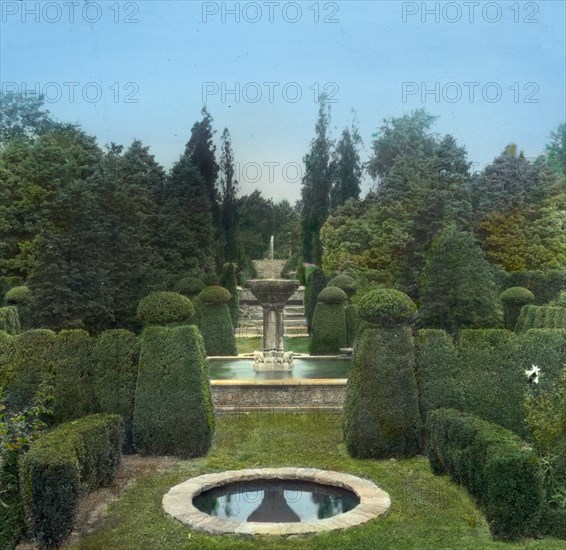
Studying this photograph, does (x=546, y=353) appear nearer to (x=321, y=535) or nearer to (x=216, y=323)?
(x=321, y=535)

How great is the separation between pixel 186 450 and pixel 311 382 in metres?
4.86

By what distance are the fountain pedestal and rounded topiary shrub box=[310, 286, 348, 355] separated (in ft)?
14.4

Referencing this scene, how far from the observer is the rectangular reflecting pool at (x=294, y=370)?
1777cm

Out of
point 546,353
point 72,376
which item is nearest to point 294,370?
point 72,376

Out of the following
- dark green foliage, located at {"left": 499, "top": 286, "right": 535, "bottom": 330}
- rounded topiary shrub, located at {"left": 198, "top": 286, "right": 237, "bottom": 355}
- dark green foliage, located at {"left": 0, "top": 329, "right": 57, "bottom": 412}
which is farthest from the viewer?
dark green foliage, located at {"left": 499, "top": 286, "right": 535, "bottom": 330}

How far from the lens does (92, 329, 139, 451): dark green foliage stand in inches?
466

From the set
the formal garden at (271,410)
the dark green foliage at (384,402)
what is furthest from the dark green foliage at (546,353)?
the dark green foliage at (384,402)

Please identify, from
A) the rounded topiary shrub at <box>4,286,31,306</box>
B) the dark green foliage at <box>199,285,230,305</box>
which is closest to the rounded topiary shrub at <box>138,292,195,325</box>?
the dark green foliage at <box>199,285,230,305</box>

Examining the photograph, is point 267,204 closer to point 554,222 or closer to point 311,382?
point 554,222

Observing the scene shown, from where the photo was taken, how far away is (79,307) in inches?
878

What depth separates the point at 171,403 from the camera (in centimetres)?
1185

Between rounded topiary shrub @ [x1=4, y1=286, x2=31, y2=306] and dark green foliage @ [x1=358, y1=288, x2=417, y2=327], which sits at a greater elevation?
dark green foliage @ [x1=358, y1=288, x2=417, y2=327]

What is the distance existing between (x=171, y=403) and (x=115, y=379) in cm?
105

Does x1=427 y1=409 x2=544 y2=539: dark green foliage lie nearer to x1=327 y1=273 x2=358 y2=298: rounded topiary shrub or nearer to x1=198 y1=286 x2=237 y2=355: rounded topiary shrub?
x1=198 y1=286 x2=237 y2=355: rounded topiary shrub
